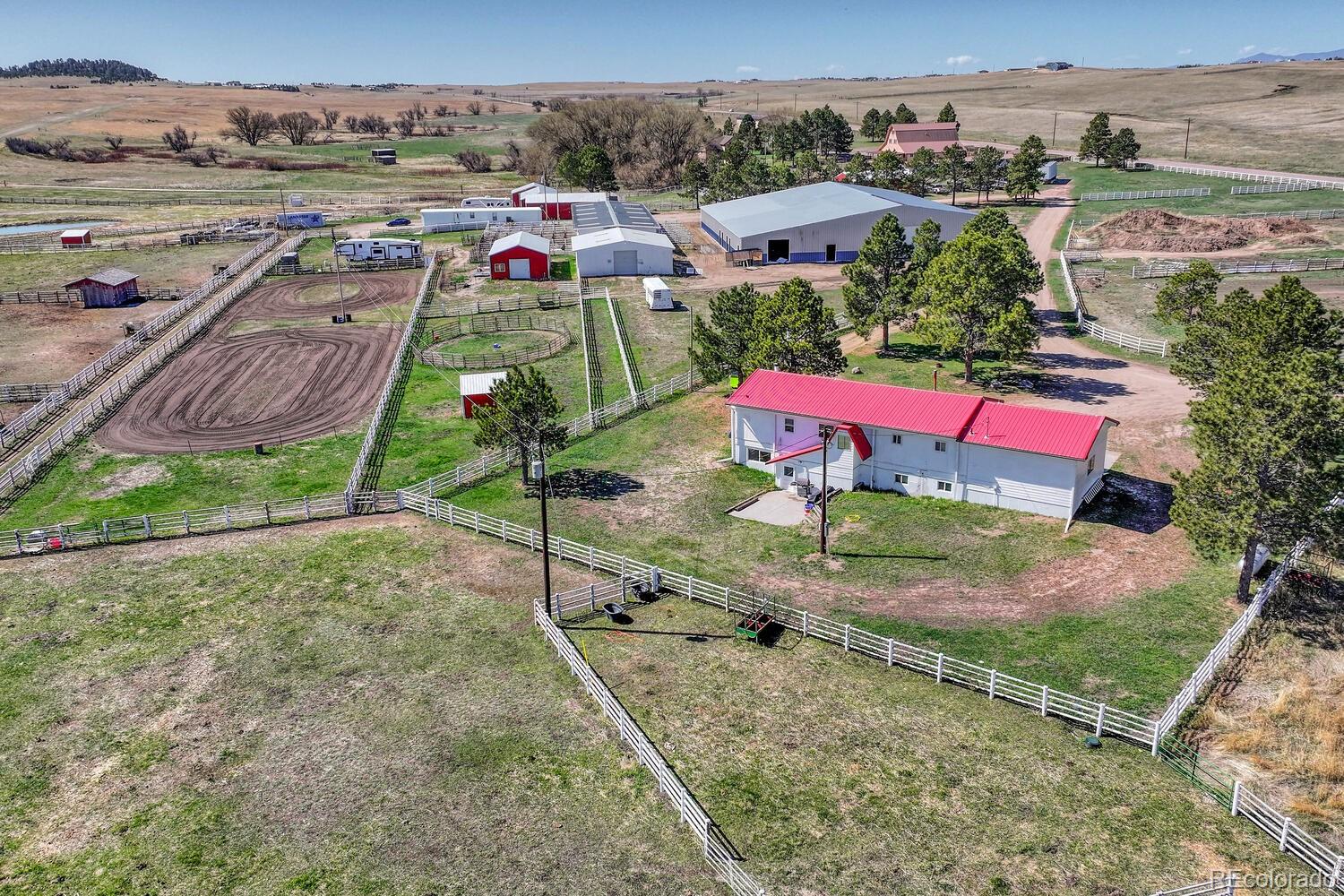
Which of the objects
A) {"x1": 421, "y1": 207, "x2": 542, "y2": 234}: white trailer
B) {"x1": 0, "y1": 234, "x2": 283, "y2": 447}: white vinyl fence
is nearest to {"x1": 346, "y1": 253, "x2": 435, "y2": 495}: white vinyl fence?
{"x1": 0, "y1": 234, "x2": 283, "y2": 447}: white vinyl fence

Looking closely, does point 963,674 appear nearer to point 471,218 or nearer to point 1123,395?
point 1123,395

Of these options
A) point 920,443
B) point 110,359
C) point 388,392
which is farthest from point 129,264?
point 920,443

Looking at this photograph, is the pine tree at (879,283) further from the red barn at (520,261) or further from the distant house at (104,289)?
the distant house at (104,289)

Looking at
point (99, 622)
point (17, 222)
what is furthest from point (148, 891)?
point (17, 222)

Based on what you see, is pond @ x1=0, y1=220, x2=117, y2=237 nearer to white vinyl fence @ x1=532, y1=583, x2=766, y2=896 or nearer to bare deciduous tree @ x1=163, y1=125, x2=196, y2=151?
bare deciduous tree @ x1=163, y1=125, x2=196, y2=151

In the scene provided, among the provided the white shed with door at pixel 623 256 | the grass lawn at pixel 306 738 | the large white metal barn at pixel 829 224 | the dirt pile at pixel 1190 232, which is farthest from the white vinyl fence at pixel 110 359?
the dirt pile at pixel 1190 232

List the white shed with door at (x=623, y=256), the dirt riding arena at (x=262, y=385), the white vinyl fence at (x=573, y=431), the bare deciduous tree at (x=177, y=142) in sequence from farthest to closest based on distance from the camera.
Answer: the bare deciduous tree at (x=177, y=142)
the white shed with door at (x=623, y=256)
the dirt riding arena at (x=262, y=385)
the white vinyl fence at (x=573, y=431)
